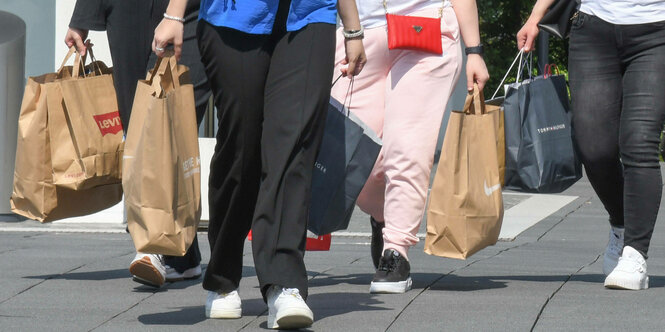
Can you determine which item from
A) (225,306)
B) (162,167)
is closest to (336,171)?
(225,306)

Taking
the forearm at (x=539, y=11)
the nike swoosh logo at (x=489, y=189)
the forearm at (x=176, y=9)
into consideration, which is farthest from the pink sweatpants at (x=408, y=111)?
the forearm at (x=176, y=9)

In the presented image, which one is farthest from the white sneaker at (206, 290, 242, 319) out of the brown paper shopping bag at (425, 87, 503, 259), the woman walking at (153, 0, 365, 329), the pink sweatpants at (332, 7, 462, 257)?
the brown paper shopping bag at (425, 87, 503, 259)

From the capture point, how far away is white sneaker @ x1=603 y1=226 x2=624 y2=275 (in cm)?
580

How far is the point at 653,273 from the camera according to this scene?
635 centimetres

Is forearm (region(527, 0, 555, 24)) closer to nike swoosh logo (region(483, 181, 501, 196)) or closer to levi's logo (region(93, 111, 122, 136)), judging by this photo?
nike swoosh logo (region(483, 181, 501, 196))

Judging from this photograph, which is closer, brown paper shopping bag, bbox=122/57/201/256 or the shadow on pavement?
brown paper shopping bag, bbox=122/57/201/256

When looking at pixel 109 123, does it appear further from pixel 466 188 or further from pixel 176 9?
pixel 466 188

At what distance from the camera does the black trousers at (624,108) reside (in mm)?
5516

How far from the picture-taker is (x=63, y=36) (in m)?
9.35

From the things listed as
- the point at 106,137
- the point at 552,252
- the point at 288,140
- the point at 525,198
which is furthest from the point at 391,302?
the point at 525,198

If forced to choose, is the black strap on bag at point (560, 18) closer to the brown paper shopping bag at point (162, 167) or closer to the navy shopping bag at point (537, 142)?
the navy shopping bag at point (537, 142)

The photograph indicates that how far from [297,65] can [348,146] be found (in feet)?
2.18

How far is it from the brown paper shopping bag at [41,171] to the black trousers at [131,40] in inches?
7.4

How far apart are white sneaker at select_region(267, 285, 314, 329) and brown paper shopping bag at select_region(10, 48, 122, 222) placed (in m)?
1.67
